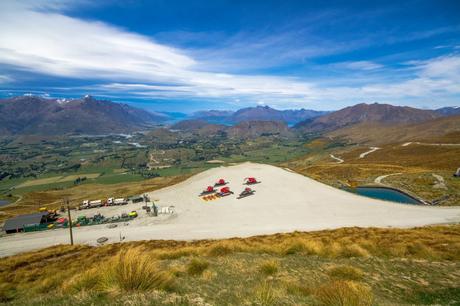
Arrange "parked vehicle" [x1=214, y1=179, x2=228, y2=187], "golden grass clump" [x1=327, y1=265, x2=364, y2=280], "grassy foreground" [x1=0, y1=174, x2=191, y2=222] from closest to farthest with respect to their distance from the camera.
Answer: "golden grass clump" [x1=327, y1=265, x2=364, y2=280]
"parked vehicle" [x1=214, y1=179, x2=228, y2=187]
"grassy foreground" [x1=0, y1=174, x2=191, y2=222]

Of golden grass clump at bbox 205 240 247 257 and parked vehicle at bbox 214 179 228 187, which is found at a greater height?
golden grass clump at bbox 205 240 247 257

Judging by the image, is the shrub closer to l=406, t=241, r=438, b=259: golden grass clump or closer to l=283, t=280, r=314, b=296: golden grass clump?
l=283, t=280, r=314, b=296: golden grass clump

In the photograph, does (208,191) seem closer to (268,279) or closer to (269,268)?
(269,268)

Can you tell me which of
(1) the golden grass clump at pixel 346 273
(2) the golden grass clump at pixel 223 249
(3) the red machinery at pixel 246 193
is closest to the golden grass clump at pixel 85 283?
(2) the golden grass clump at pixel 223 249

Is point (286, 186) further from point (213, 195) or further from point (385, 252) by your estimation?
point (385, 252)

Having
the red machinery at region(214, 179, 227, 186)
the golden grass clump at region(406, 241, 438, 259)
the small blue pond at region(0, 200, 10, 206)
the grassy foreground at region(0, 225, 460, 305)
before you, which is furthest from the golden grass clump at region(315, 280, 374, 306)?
the small blue pond at region(0, 200, 10, 206)

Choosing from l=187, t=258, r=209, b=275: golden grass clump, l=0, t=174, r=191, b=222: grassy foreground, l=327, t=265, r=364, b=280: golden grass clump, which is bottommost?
l=0, t=174, r=191, b=222: grassy foreground
